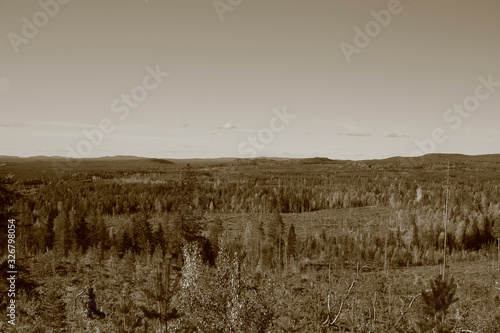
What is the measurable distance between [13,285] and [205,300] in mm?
6804

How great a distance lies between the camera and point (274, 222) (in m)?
41.6

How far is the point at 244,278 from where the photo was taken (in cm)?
1280

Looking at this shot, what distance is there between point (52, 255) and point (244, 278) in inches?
859

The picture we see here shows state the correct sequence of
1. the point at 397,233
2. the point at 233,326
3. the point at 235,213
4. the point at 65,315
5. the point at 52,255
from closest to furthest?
1. the point at 233,326
2. the point at 65,315
3. the point at 52,255
4. the point at 397,233
5. the point at 235,213

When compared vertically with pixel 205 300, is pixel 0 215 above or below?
above

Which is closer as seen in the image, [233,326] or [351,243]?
[233,326]

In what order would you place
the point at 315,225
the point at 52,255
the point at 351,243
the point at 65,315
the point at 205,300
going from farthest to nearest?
the point at 315,225 → the point at 351,243 → the point at 52,255 → the point at 65,315 → the point at 205,300

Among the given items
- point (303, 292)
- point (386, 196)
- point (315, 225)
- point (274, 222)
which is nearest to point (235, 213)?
point (315, 225)

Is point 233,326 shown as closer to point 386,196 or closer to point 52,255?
point 52,255

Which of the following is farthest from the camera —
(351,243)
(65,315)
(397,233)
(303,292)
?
(397,233)

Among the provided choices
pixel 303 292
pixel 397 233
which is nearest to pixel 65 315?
pixel 303 292

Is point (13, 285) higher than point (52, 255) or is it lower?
higher

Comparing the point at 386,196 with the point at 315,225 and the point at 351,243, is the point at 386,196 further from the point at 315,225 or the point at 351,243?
the point at 351,243

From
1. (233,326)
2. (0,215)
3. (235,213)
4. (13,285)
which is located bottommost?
(235,213)
